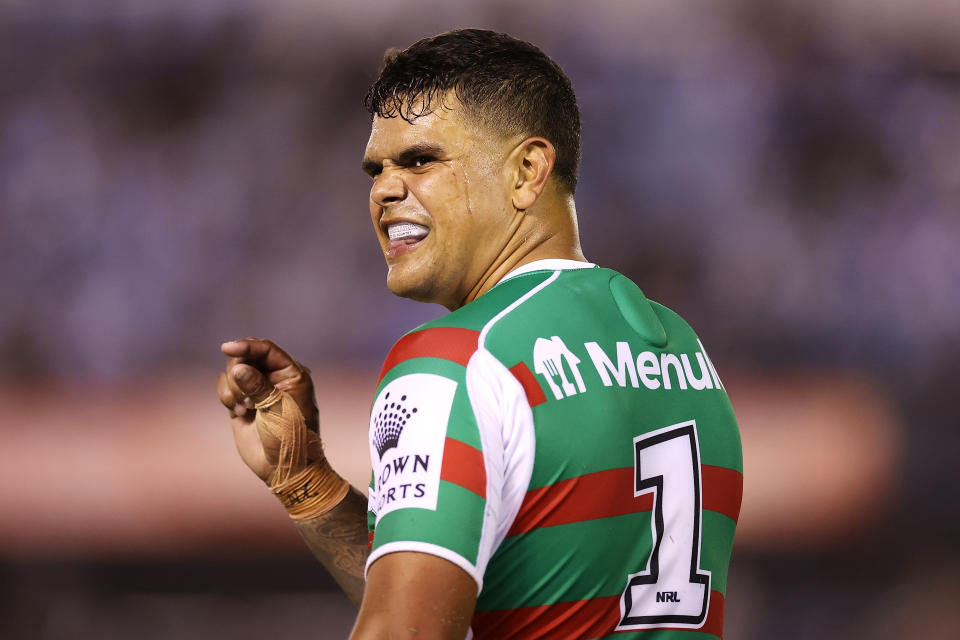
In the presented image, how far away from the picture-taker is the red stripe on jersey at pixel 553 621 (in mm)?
1050

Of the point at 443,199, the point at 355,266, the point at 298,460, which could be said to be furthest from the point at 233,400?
the point at 355,266

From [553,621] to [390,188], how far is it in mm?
616

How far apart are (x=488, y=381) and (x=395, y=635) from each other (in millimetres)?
268

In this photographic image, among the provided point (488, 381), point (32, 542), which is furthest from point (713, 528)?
point (32, 542)

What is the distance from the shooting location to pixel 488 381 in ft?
3.34

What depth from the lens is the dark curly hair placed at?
1323mm

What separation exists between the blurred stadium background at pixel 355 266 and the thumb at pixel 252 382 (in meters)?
2.48

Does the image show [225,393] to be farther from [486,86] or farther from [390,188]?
[486,86]

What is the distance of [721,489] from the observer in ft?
4.10

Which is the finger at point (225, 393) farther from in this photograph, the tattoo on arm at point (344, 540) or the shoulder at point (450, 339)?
the shoulder at point (450, 339)

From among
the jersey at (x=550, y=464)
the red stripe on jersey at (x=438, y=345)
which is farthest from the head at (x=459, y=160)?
the red stripe on jersey at (x=438, y=345)

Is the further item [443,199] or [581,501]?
[443,199]

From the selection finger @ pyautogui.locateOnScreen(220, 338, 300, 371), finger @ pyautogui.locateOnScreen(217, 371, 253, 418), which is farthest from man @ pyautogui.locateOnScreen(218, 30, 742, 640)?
finger @ pyautogui.locateOnScreen(217, 371, 253, 418)

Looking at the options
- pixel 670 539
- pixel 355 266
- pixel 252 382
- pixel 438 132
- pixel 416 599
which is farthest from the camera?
pixel 355 266
